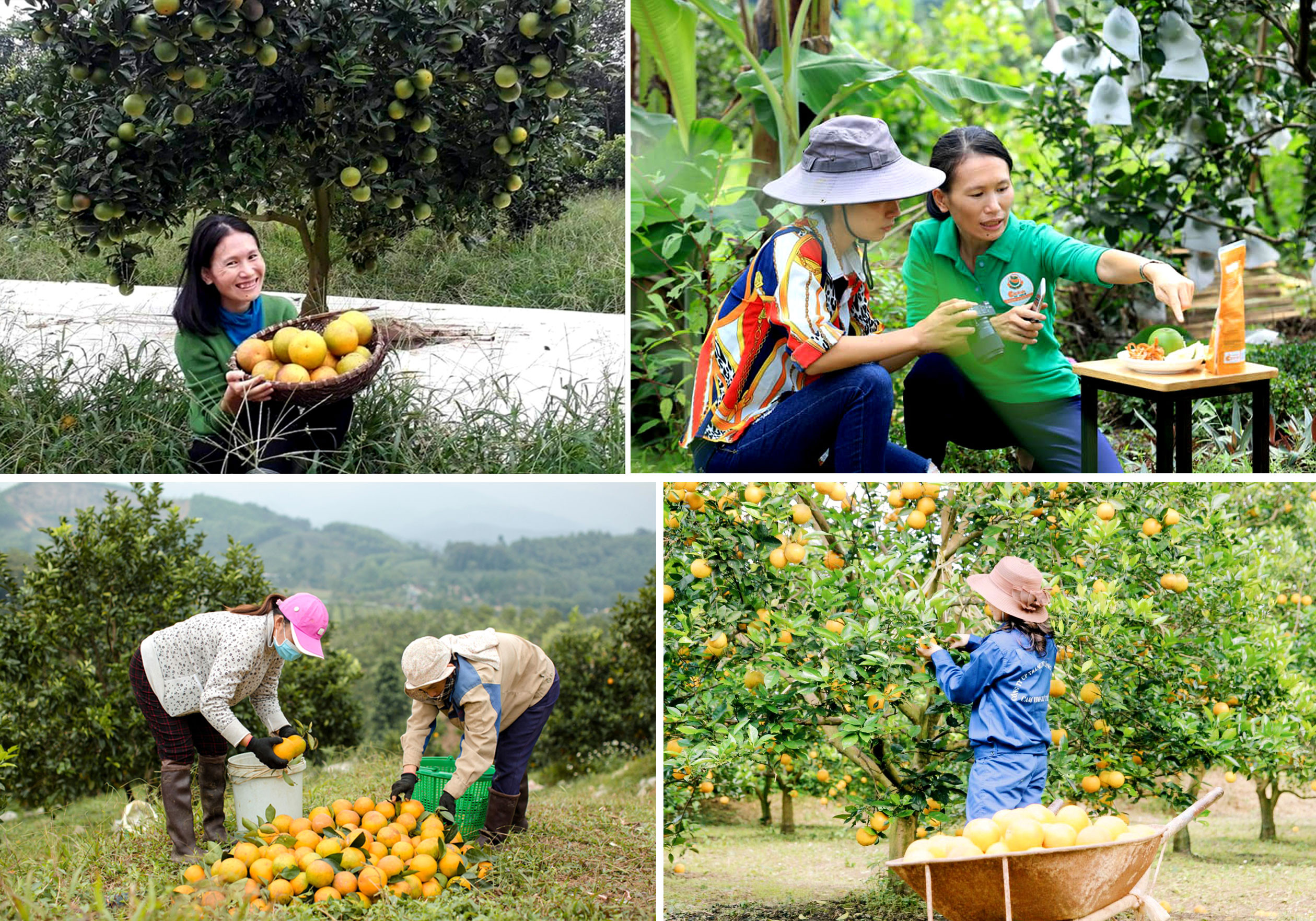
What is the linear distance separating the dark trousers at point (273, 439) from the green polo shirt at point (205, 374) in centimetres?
6

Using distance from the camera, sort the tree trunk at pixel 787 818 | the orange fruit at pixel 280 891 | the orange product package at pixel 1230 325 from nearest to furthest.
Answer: the orange fruit at pixel 280 891 < the orange product package at pixel 1230 325 < the tree trunk at pixel 787 818

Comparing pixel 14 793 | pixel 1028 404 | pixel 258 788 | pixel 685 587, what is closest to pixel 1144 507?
pixel 1028 404

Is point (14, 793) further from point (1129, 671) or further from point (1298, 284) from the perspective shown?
point (1298, 284)

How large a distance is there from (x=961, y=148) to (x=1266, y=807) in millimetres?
3827

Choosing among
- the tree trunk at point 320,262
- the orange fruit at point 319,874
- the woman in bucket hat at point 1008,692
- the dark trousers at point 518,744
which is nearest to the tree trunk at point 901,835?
the woman in bucket hat at point 1008,692

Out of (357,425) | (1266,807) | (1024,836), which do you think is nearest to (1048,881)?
(1024,836)

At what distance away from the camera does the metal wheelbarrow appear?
2537mm

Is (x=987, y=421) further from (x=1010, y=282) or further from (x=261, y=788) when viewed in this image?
(x=261, y=788)

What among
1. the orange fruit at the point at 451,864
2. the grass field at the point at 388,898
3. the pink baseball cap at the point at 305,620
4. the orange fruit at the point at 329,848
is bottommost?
the grass field at the point at 388,898

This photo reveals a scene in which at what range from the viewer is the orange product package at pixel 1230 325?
329 cm

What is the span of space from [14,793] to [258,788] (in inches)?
66.8

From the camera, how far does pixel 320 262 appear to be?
379 centimetres

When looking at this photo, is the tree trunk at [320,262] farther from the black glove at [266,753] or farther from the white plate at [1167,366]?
the white plate at [1167,366]

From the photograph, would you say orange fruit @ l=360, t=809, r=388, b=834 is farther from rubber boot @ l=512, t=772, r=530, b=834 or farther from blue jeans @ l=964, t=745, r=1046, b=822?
blue jeans @ l=964, t=745, r=1046, b=822
